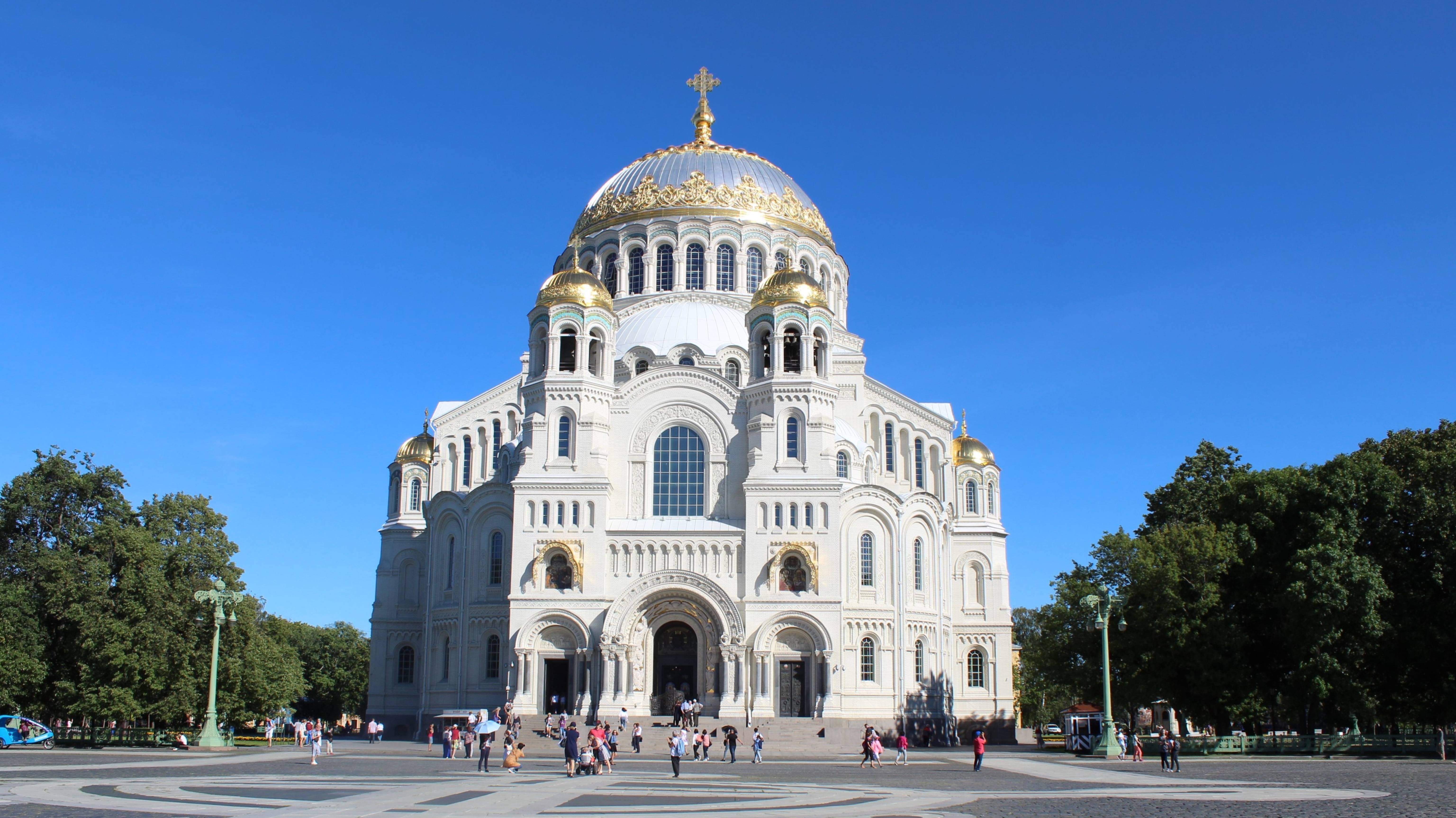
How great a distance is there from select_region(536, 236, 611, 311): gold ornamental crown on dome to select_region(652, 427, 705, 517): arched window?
5.55 m

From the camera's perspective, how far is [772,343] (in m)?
46.1

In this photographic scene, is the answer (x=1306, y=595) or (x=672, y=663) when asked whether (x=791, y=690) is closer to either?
(x=672, y=663)

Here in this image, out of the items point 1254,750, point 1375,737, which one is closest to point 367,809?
point 1254,750

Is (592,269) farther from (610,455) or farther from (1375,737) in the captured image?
(1375,737)

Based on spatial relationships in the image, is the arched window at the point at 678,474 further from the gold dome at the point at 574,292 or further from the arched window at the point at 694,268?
the arched window at the point at 694,268

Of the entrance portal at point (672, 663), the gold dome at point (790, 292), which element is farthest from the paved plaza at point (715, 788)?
the gold dome at point (790, 292)

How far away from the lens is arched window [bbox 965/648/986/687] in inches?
2069

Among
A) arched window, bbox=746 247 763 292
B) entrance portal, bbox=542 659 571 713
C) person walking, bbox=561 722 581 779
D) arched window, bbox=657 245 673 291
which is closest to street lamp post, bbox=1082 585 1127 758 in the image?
person walking, bbox=561 722 581 779

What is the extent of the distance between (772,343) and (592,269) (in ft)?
50.6

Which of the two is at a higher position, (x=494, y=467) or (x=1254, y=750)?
(x=494, y=467)

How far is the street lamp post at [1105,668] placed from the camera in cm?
3491

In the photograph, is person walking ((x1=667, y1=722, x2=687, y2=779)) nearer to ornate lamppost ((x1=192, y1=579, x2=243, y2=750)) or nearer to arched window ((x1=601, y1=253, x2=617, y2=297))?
ornate lamppost ((x1=192, y1=579, x2=243, y2=750))

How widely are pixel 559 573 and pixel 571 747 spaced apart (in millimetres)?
18598

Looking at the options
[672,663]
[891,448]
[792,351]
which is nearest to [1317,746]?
[672,663]
